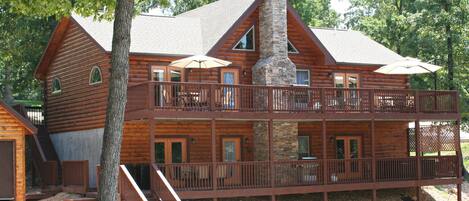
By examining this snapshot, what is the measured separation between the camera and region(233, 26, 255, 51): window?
30953 mm

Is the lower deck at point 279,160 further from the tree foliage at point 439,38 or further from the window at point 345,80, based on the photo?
the tree foliage at point 439,38

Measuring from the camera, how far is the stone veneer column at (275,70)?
97.5 feet

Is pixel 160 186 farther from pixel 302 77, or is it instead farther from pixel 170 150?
pixel 302 77

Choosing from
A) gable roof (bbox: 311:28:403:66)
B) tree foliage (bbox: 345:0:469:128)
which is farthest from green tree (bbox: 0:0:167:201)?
tree foliage (bbox: 345:0:469:128)

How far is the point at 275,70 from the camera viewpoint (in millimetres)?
29984

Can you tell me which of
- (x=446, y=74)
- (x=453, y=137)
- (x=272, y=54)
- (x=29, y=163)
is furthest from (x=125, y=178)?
(x=446, y=74)

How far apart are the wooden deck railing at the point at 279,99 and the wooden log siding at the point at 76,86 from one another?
11.9ft


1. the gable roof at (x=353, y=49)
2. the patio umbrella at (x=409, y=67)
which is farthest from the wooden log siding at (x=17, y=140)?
the patio umbrella at (x=409, y=67)

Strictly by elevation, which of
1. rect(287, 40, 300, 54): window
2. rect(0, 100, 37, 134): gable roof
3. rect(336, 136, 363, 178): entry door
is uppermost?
rect(287, 40, 300, 54): window

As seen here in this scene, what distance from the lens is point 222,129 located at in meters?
30.9

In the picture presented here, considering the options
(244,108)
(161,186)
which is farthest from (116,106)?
(244,108)

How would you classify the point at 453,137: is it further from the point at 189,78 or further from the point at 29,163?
the point at 29,163

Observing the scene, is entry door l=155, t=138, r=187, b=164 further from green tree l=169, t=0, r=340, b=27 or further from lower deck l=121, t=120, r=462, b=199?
green tree l=169, t=0, r=340, b=27

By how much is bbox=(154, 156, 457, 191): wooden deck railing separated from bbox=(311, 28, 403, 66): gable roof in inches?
173
